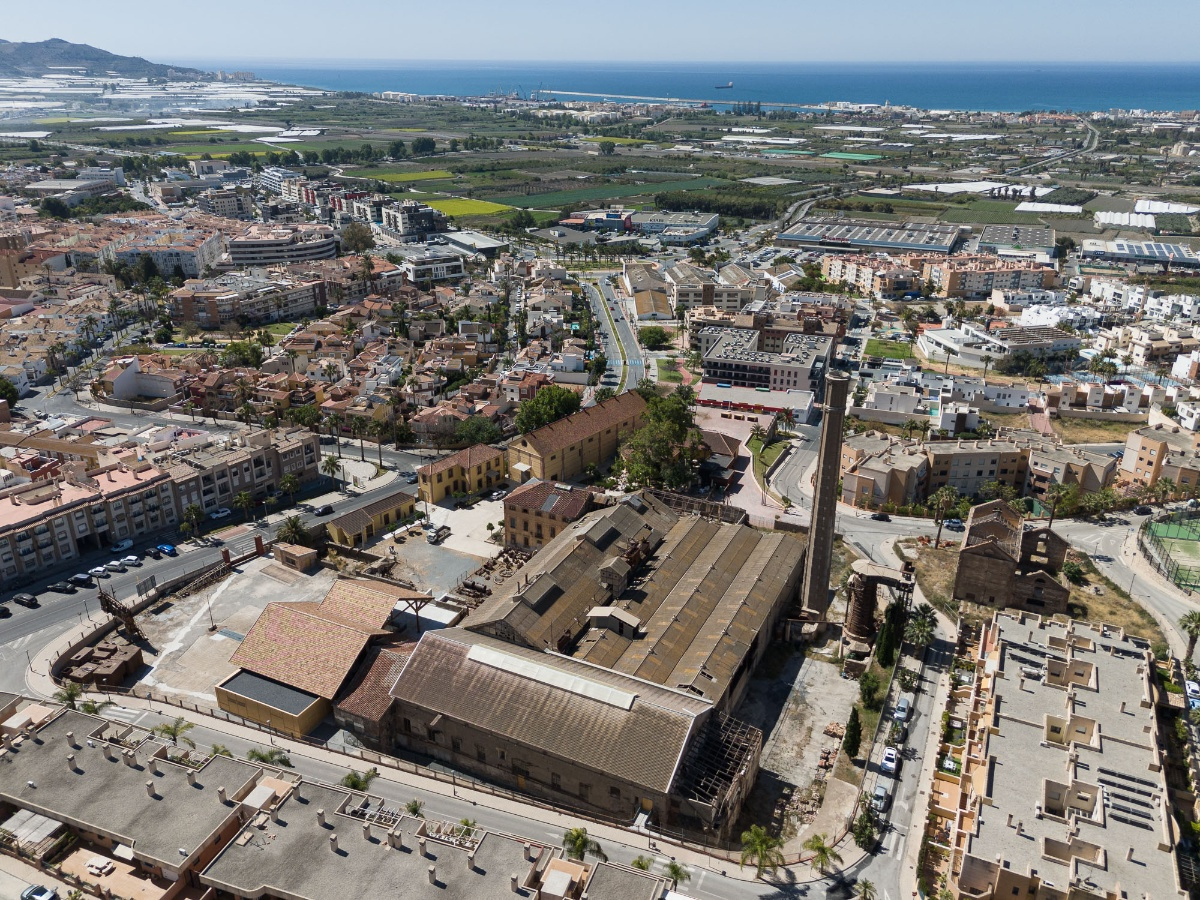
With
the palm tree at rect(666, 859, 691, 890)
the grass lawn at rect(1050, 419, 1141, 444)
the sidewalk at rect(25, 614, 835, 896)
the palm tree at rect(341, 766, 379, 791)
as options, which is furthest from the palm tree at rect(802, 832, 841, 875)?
the grass lawn at rect(1050, 419, 1141, 444)

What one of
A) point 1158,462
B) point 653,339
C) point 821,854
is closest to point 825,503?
point 821,854

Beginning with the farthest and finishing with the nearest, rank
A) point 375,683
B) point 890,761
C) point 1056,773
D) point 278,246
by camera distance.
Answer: point 278,246, point 375,683, point 890,761, point 1056,773

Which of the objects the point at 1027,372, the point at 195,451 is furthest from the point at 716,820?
the point at 1027,372

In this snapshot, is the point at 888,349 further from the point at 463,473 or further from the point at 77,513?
the point at 77,513

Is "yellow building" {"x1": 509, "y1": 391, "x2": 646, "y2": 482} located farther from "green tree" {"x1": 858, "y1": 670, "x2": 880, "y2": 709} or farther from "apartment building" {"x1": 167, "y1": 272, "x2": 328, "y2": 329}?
"apartment building" {"x1": 167, "y1": 272, "x2": 328, "y2": 329}

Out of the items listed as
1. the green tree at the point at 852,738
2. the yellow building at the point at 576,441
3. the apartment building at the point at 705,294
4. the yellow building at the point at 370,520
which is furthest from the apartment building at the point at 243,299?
the green tree at the point at 852,738
